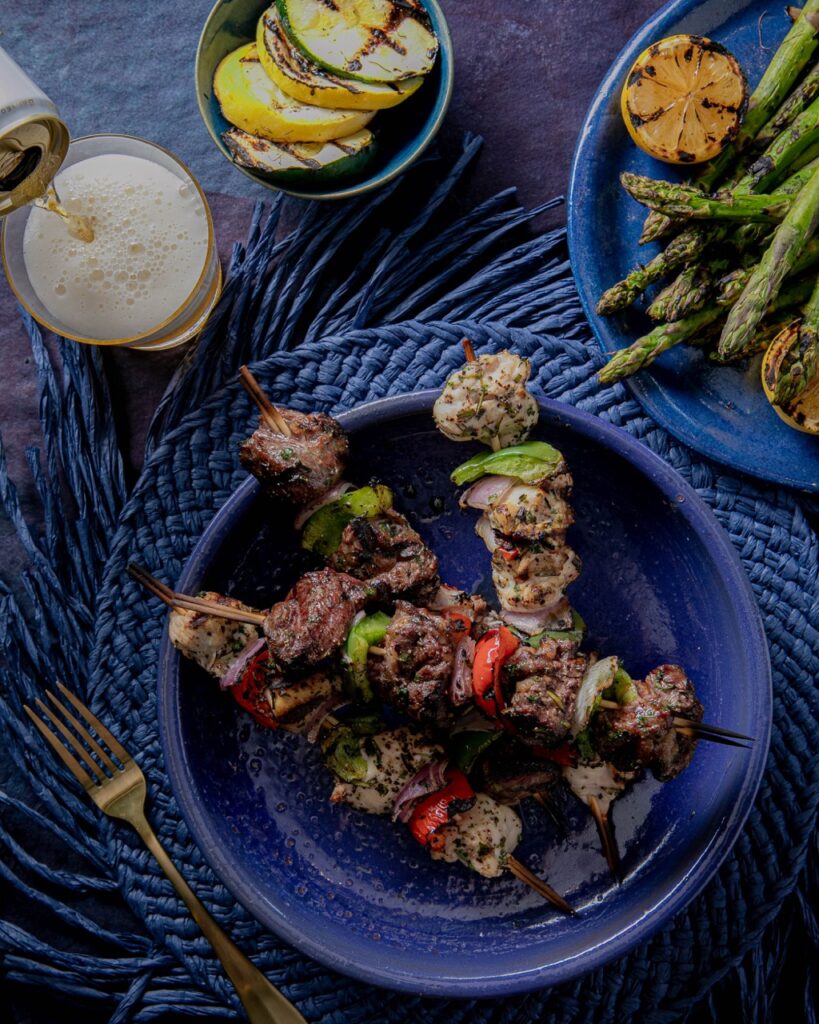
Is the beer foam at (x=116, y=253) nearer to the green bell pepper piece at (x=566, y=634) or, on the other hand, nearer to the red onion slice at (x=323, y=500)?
the red onion slice at (x=323, y=500)

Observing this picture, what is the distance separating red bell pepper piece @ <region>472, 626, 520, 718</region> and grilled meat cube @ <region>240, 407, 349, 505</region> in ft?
2.10

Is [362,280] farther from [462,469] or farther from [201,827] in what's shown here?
[201,827]

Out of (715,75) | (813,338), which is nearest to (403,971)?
(813,338)

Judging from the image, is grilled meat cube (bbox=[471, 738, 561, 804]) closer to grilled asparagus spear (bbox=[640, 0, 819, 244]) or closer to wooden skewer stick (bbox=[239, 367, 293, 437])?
wooden skewer stick (bbox=[239, 367, 293, 437])

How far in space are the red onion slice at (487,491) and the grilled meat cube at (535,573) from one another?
146mm

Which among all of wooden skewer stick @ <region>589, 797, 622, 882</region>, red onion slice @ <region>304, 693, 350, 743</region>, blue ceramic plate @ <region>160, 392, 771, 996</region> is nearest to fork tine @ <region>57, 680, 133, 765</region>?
blue ceramic plate @ <region>160, 392, 771, 996</region>

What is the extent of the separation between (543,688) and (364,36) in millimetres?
2089

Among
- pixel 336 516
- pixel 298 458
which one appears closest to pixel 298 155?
pixel 298 458

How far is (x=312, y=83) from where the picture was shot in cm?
304

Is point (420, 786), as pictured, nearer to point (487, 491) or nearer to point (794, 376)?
point (487, 491)

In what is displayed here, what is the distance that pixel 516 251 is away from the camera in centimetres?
344

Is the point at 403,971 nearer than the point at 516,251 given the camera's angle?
Yes

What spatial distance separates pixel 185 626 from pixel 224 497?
24.3 inches

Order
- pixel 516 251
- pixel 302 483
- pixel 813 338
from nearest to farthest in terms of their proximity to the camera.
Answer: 1. pixel 302 483
2. pixel 813 338
3. pixel 516 251
